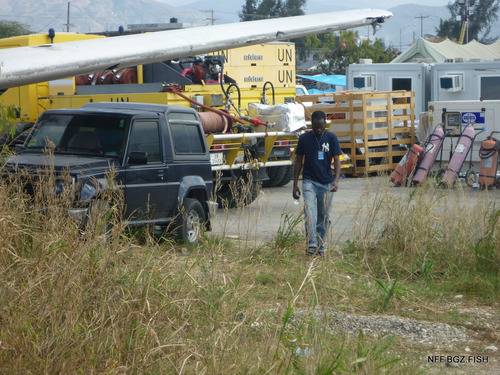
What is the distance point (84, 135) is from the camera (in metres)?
9.26

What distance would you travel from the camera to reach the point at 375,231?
29.3 ft

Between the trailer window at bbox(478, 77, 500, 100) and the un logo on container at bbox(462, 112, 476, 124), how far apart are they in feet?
12.8

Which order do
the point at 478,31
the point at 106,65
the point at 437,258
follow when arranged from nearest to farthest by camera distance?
the point at 106,65 < the point at 437,258 < the point at 478,31

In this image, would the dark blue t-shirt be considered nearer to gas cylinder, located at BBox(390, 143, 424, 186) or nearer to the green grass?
the green grass

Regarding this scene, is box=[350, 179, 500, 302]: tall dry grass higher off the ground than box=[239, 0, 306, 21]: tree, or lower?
lower

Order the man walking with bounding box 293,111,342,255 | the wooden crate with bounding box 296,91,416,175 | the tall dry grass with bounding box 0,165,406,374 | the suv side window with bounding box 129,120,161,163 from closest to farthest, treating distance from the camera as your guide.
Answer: the tall dry grass with bounding box 0,165,406,374 → the man walking with bounding box 293,111,342,255 → the suv side window with bounding box 129,120,161,163 → the wooden crate with bounding box 296,91,416,175

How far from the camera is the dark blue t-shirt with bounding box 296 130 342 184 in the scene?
916 centimetres

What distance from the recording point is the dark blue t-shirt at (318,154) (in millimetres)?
9156

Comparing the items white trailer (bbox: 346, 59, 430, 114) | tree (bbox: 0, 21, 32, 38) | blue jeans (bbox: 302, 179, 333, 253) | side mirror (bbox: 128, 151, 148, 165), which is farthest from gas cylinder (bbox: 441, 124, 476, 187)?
tree (bbox: 0, 21, 32, 38)

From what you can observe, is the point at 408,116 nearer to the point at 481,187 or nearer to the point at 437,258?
the point at 481,187

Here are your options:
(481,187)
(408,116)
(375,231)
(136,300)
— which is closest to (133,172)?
(375,231)

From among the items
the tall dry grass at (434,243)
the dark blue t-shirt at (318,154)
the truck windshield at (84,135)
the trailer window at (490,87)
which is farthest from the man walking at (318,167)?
the trailer window at (490,87)

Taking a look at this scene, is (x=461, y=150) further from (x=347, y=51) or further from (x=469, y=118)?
(x=347, y=51)

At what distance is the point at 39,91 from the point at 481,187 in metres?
9.31
